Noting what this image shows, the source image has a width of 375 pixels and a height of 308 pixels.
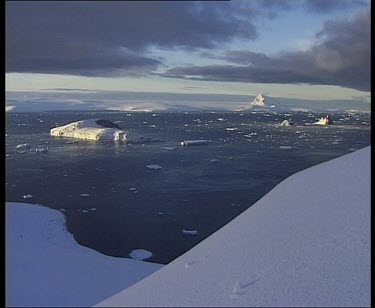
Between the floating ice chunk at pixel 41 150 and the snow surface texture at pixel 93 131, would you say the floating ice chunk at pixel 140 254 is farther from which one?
the snow surface texture at pixel 93 131

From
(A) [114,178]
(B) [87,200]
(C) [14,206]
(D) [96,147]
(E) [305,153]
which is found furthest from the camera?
(D) [96,147]

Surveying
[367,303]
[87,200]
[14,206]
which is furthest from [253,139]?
[367,303]

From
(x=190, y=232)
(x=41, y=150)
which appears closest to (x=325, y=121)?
(x=190, y=232)

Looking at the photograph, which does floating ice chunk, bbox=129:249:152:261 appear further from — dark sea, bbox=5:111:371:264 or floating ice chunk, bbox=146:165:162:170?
floating ice chunk, bbox=146:165:162:170

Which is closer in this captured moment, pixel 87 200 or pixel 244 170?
pixel 87 200

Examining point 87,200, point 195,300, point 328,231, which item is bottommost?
point 87,200

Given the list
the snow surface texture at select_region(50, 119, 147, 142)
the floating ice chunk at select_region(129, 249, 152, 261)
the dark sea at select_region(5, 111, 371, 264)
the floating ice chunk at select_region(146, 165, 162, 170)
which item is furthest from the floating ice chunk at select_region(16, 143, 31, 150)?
the floating ice chunk at select_region(129, 249, 152, 261)

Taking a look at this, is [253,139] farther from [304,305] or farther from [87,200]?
[304,305]
